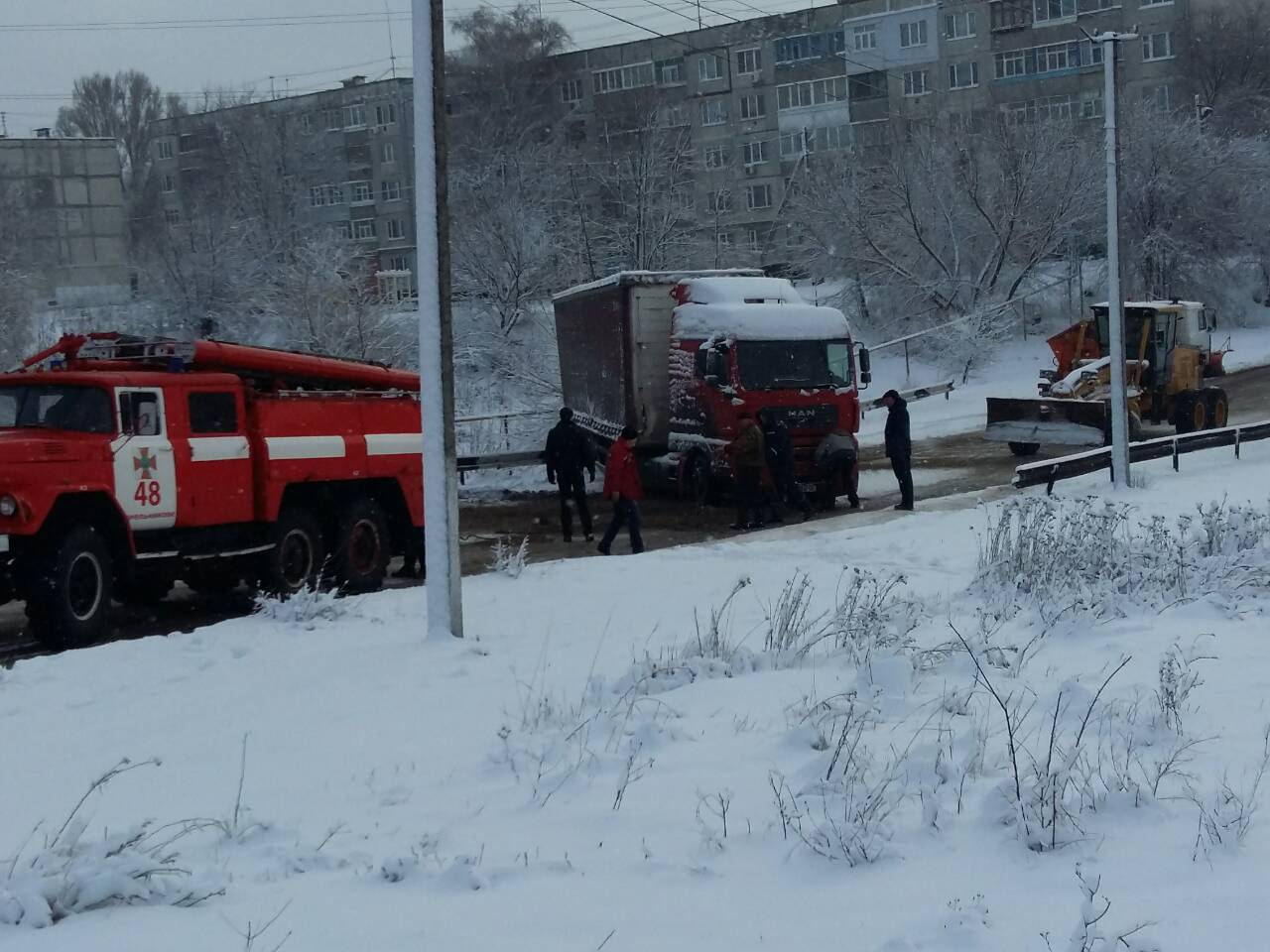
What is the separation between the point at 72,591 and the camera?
1144cm

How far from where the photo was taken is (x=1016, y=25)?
213 ft

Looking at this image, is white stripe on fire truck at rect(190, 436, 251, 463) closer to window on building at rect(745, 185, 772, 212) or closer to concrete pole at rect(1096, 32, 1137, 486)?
concrete pole at rect(1096, 32, 1137, 486)

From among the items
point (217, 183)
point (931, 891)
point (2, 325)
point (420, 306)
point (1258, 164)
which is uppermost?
point (217, 183)

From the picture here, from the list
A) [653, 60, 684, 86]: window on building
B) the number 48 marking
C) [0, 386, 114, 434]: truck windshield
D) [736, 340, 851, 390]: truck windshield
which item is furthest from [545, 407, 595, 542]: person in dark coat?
[653, 60, 684, 86]: window on building

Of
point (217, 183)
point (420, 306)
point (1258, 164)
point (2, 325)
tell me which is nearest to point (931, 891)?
point (420, 306)

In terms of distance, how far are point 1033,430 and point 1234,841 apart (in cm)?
2038

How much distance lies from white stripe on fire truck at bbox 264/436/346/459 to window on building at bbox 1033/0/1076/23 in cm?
5793

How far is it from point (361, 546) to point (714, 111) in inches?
2463

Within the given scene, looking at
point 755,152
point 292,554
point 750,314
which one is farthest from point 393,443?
point 755,152

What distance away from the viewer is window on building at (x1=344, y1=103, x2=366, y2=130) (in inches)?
3322

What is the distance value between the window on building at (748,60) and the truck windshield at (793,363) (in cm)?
5435

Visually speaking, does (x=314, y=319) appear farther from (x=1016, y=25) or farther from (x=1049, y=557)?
(x=1016, y=25)

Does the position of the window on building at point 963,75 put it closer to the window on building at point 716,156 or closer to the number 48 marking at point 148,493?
the window on building at point 716,156

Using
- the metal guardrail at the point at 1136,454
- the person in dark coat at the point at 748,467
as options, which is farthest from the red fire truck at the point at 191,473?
the metal guardrail at the point at 1136,454
